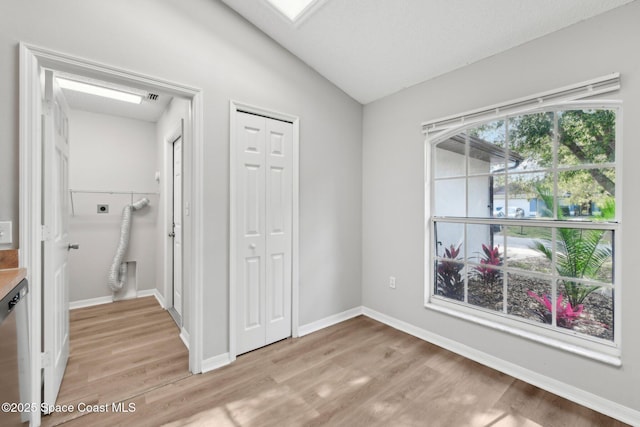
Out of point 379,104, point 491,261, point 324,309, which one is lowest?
point 324,309

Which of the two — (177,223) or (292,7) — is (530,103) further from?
(177,223)

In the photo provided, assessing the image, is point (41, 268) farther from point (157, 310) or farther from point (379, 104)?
point (379, 104)

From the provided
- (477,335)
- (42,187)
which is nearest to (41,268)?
(42,187)

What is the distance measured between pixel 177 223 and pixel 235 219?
1195 millimetres

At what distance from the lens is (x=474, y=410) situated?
1.71 m

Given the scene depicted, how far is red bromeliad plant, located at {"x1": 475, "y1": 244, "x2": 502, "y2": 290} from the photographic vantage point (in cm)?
227

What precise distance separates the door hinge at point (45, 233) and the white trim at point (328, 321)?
1.99 meters

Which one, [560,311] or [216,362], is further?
[216,362]

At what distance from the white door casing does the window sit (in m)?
2.53

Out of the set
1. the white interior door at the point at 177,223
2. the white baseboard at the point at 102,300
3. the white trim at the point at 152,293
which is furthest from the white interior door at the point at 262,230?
the white trim at the point at 152,293

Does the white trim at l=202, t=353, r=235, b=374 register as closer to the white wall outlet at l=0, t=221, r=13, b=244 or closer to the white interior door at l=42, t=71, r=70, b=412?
the white interior door at l=42, t=71, r=70, b=412

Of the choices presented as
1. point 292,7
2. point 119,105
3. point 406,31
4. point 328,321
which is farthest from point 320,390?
point 119,105

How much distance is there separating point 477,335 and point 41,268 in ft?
9.86

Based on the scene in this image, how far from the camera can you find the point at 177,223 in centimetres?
307
